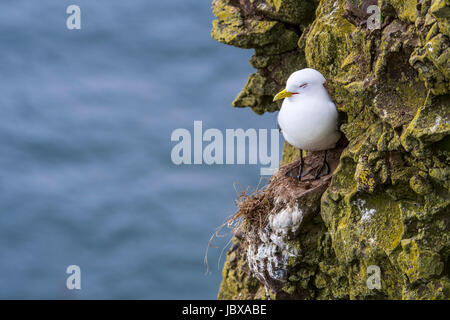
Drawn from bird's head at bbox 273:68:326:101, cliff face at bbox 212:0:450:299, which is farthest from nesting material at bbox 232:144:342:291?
bird's head at bbox 273:68:326:101

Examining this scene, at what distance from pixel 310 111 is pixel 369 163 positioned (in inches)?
27.1

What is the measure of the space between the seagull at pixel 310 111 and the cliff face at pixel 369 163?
10 centimetres

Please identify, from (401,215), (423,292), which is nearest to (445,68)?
(401,215)

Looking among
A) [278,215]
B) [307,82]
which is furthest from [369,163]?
[278,215]

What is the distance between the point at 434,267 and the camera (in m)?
4.09

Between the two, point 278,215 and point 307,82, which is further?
point 278,215

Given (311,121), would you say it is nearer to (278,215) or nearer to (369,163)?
(369,163)

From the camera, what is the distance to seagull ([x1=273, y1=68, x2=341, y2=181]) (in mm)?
4836

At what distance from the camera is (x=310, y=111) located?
4.85 m

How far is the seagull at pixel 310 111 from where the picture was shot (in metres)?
4.84

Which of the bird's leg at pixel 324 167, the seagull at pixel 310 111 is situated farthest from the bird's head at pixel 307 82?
the bird's leg at pixel 324 167

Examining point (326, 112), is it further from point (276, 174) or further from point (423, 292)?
point (423, 292)

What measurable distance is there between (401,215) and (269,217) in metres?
1.27

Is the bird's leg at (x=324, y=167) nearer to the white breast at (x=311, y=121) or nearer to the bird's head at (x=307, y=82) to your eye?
the white breast at (x=311, y=121)
